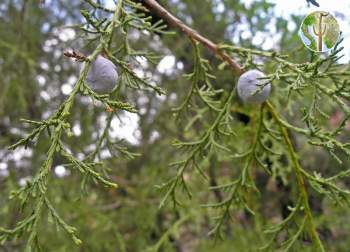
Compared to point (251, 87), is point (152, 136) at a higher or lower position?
lower

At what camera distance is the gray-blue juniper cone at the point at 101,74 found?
1.30 metres

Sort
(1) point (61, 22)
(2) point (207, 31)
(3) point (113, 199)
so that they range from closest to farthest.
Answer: (2) point (207, 31) < (1) point (61, 22) < (3) point (113, 199)

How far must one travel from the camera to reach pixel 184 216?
3494 mm

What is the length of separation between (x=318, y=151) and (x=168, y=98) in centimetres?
144

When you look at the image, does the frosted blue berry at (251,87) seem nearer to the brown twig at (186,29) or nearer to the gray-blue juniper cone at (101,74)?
the brown twig at (186,29)

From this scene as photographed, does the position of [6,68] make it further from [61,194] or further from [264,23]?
[264,23]

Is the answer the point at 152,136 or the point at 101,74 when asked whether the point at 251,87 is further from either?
the point at 152,136

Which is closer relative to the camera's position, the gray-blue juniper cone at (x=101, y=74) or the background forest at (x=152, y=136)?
the gray-blue juniper cone at (x=101, y=74)

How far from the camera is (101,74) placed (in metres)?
1.30

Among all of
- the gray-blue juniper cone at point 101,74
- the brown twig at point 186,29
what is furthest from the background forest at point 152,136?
the gray-blue juniper cone at point 101,74

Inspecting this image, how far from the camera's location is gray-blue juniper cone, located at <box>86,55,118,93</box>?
4.26 ft

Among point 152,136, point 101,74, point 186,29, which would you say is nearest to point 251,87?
point 186,29

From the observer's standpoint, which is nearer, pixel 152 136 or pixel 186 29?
pixel 186 29

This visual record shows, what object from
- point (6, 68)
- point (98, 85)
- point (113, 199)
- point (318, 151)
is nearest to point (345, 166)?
point (318, 151)
